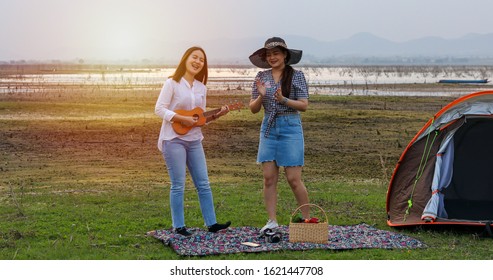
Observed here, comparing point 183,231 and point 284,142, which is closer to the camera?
point 284,142

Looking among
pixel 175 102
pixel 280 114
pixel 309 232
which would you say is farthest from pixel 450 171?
pixel 175 102

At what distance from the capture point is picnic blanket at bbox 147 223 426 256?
293 inches

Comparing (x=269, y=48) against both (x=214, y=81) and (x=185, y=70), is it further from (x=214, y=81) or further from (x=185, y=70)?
(x=214, y=81)

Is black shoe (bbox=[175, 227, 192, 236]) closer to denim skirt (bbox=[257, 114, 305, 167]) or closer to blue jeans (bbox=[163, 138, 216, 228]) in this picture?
blue jeans (bbox=[163, 138, 216, 228])

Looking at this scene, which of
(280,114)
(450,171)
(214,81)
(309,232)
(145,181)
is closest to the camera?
(309,232)

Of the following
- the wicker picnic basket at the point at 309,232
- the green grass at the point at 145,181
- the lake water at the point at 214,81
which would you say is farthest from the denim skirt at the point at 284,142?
the lake water at the point at 214,81

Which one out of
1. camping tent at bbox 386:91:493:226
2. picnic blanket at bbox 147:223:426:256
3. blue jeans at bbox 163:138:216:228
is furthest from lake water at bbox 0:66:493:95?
blue jeans at bbox 163:138:216:228

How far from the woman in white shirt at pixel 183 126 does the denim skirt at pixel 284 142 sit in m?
0.57

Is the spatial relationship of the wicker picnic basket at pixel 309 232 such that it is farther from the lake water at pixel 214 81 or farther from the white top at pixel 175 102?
the lake water at pixel 214 81

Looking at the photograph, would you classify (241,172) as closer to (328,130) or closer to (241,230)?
(241,230)

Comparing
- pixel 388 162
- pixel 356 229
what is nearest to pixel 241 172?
pixel 388 162

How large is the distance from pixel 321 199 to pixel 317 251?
339 cm

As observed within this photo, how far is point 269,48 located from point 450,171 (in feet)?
9.55

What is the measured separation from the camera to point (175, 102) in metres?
7.91
